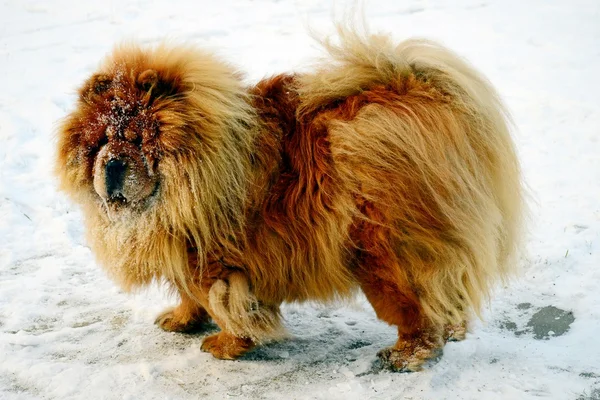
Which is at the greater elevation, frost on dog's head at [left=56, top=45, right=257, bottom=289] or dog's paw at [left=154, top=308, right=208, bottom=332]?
frost on dog's head at [left=56, top=45, right=257, bottom=289]

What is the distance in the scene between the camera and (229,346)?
138 inches

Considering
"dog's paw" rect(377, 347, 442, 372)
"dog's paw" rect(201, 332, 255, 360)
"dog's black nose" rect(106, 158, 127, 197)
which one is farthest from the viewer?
"dog's paw" rect(201, 332, 255, 360)

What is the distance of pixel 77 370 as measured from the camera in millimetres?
3293

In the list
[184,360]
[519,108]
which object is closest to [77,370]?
[184,360]

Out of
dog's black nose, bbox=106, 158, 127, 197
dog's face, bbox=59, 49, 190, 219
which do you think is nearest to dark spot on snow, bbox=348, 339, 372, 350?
dog's face, bbox=59, 49, 190, 219

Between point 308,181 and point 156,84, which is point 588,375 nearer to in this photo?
point 308,181

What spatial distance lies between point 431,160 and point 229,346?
5.21 ft

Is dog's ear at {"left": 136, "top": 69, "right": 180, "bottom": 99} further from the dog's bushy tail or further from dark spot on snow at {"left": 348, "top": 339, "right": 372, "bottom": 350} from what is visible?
dark spot on snow at {"left": 348, "top": 339, "right": 372, "bottom": 350}

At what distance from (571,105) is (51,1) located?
857 cm

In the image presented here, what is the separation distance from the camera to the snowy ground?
3.23m

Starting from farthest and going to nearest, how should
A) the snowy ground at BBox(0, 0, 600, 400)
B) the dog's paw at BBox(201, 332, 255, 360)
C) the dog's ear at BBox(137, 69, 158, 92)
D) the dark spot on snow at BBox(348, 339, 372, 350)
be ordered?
the dark spot on snow at BBox(348, 339, 372, 350) → the dog's paw at BBox(201, 332, 255, 360) → the snowy ground at BBox(0, 0, 600, 400) → the dog's ear at BBox(137, 69, 158, 92)

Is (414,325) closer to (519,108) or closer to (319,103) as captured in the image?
(319,103)

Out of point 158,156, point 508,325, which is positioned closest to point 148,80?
point 158,156

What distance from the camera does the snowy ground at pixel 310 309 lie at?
3.23 meters
